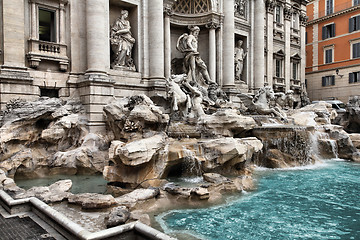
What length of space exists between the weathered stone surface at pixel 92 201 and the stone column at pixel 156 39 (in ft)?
27.9

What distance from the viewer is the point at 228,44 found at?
16.5 m

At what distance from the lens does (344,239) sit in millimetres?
4441

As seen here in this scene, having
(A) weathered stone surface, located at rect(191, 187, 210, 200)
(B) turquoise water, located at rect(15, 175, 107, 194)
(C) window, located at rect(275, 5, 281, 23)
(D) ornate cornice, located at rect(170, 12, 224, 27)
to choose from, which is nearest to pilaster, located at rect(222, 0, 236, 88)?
(D) ornate cornice, located at rect(170, 12, 224, 27)

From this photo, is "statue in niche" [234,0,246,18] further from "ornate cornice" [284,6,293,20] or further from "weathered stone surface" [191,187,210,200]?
"weathered stone surface" [191,187,210,200]

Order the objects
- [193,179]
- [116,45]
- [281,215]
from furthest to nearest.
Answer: [116,45] → [193,179] → [281,215]

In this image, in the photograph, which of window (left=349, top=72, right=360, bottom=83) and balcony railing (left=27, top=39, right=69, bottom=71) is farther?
window (left=349, top=72, right=360, bottom=83)

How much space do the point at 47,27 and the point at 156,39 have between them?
4712 millimetres

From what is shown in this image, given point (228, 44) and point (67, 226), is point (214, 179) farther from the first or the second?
point (228, 44)

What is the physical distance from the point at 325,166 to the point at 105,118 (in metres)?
8.41

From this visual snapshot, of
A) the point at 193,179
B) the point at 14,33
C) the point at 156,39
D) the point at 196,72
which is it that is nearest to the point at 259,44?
the point at 196,72

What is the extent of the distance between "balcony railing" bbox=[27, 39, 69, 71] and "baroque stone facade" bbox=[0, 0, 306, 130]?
0.04 m

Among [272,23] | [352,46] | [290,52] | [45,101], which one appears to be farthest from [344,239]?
[352,46]

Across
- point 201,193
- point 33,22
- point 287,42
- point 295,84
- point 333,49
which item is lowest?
point 201,193

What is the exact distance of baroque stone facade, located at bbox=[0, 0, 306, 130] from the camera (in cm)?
1023
